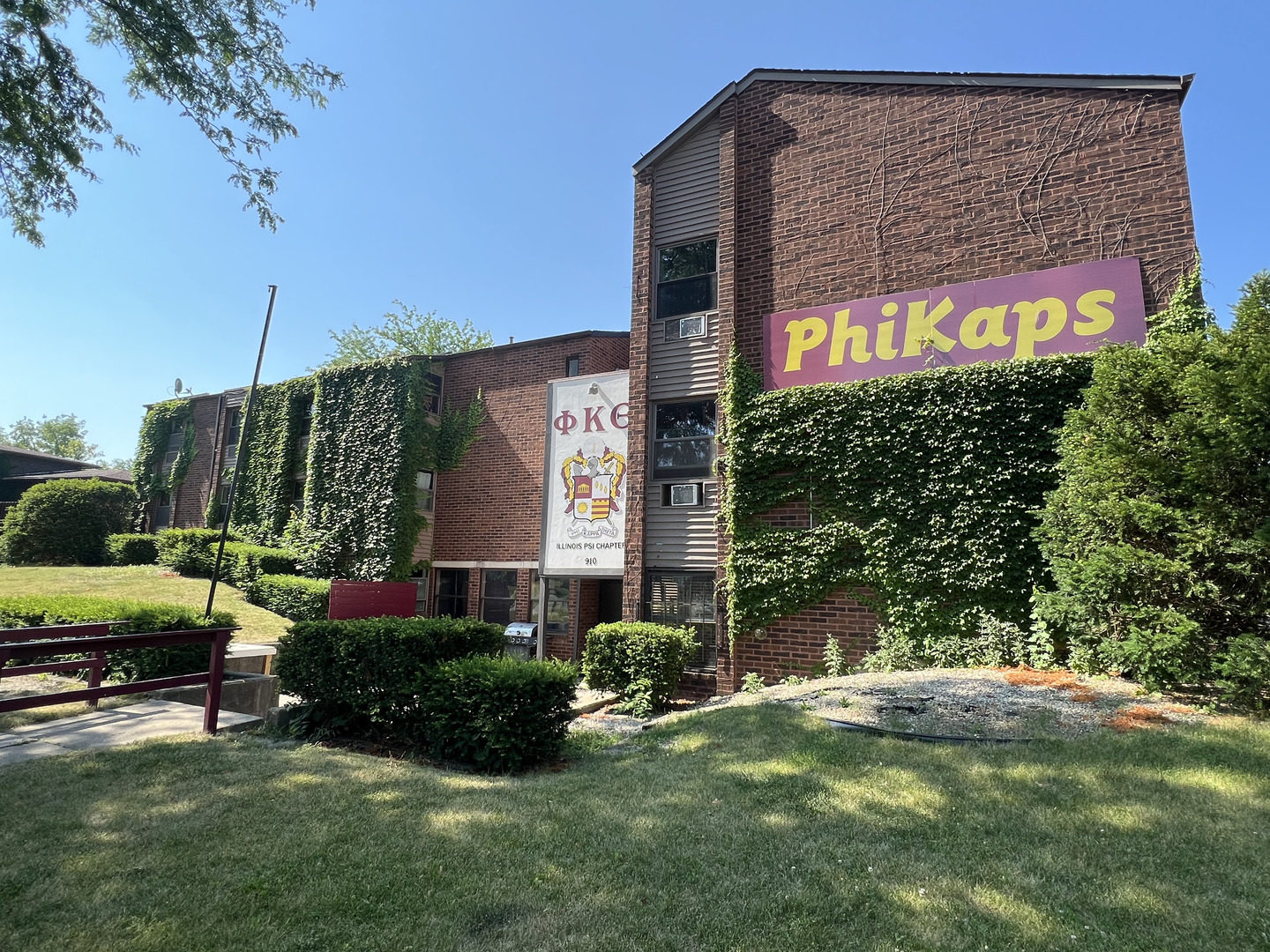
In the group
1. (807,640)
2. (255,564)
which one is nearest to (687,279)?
(807,640)

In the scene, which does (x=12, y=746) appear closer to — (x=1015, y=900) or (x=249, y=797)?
(x=249, y=797)

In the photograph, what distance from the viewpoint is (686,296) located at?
1270cm

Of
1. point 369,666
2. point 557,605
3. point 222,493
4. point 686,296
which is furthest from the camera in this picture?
point 222,493

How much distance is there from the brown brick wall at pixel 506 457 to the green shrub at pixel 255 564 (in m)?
4.99

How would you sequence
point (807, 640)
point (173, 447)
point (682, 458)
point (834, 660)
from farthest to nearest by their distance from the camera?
point (173, 447)
point (682, 458)
point (807, 640)
point (834, 660)

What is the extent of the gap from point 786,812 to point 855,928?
1.40 m

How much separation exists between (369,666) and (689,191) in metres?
10.5

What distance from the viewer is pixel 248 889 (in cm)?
319

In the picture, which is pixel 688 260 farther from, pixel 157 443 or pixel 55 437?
pixel 55 437

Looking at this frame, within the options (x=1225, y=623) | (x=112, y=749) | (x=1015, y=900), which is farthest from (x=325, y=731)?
(x=1225, y=623)

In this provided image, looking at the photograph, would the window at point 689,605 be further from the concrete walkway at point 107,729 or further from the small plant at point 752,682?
the concrete walkway at point 107,729

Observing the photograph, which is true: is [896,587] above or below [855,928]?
above

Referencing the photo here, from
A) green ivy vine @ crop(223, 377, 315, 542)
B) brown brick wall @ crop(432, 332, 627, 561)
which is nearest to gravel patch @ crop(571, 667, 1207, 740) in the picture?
brown brick wall @ crop(432, 332, 627, 561)

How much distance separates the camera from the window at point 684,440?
12.1 m
